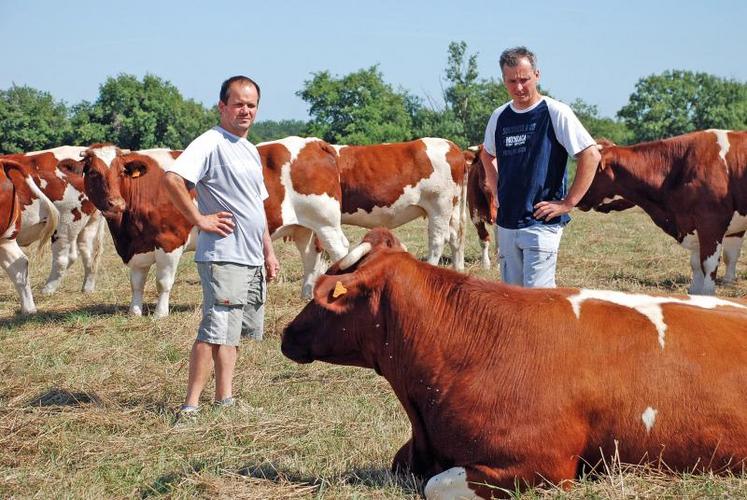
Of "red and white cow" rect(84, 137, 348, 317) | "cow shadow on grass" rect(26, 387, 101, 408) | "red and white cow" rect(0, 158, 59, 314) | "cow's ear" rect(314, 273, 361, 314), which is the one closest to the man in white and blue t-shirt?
"cow's ear" rect(314, 273, 361, 314)

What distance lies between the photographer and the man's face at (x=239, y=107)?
5328 mm

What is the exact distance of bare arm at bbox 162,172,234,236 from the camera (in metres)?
5.20

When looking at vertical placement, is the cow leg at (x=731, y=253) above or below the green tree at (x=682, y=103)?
below

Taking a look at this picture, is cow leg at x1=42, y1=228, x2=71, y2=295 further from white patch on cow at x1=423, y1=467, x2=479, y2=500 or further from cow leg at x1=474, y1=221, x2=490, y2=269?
white patch on cow at x1=423, y1=467, x2=479, y2=500

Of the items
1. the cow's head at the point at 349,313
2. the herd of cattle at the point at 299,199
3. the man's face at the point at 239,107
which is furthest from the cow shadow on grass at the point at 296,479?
the herd of cattle at the point at 299,199

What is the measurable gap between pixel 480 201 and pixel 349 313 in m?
10.9

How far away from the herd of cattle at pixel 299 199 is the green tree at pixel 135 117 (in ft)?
168

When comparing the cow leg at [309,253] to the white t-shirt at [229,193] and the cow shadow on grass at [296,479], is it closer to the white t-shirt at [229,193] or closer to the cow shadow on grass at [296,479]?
the white t-shirt at [229,193]

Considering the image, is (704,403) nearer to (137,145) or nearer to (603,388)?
(603,388)

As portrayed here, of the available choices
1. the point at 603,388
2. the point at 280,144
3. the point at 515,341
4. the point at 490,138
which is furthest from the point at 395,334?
the point at 280,144

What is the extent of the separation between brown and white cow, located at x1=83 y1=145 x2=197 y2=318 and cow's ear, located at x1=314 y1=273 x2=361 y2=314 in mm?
5992

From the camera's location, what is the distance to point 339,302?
404cm

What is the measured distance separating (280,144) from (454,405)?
7137mm

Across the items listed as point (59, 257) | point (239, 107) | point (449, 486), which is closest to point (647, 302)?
point (449, 486)
